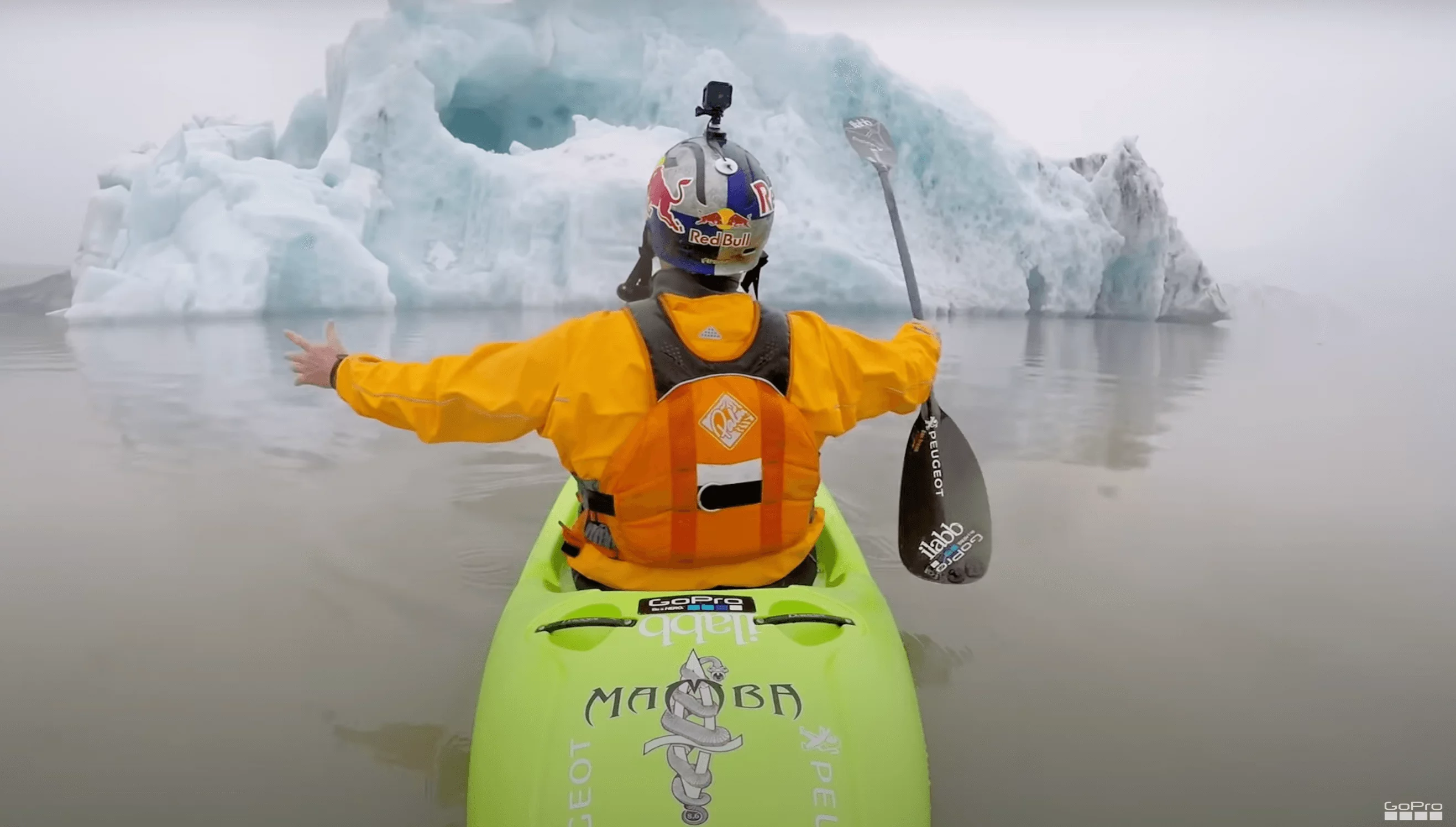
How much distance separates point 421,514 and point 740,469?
6.81 feet

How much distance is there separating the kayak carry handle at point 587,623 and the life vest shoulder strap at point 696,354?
1.07 ft

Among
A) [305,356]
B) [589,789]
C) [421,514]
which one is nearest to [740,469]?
[589,789]

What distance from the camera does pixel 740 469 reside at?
1.35 m

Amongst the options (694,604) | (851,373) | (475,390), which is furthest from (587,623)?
(851,373)

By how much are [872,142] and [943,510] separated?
1.20m

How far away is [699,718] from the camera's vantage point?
1.12m

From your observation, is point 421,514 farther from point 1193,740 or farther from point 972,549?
point 1193,740

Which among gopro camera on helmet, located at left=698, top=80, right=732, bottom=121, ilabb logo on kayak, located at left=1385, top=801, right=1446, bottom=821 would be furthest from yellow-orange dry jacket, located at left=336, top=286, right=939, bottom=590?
ilabb logo on kayak, located at left=1385, top=801, right=1446, bottom=821

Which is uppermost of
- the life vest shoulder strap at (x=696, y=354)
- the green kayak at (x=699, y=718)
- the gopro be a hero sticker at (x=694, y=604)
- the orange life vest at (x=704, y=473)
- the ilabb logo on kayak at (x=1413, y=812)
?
the life vest shoulder strap at (x=696, y=354)

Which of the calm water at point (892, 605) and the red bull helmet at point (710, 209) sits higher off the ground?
the red bull helmet at point (710, 209)

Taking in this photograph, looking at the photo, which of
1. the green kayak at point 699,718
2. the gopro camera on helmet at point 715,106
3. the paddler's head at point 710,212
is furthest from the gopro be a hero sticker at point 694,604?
the gopro camera on helmet at point 715,106

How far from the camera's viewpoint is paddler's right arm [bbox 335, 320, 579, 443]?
4.30 feet

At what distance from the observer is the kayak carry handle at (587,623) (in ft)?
4.18

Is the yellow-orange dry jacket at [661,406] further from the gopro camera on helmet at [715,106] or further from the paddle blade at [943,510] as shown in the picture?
the paddle blade at [943,510]
